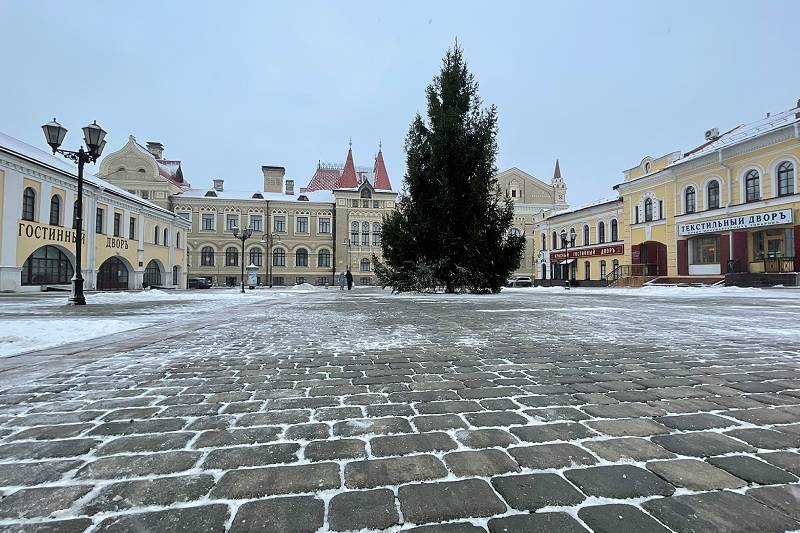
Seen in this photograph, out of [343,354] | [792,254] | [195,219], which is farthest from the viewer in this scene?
[195,219]

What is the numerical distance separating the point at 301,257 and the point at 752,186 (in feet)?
158

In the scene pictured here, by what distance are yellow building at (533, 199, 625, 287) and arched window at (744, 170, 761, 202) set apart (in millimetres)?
11341

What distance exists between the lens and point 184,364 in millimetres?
4211

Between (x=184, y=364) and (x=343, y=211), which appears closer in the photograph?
(x=184, y=364)

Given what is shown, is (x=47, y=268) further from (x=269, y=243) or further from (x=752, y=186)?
(x=752, y=186)

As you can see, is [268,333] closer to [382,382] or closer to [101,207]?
[382,382]

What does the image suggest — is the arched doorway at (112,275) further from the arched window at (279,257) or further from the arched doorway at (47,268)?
the arched window at (279,257)

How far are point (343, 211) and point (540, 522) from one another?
5719 cm

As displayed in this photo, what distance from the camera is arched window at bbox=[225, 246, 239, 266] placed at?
55.2 meters

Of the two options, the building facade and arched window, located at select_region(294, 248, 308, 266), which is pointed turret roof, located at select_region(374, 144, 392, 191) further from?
arched window, located at select_region(294, 248, 308, 266)

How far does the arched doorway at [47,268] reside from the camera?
73.7ft

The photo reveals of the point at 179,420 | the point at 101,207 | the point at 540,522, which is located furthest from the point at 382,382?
the point at 101,207

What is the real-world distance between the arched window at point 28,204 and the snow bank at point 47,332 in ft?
68.5

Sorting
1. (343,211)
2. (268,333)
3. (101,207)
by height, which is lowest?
(268,333)
